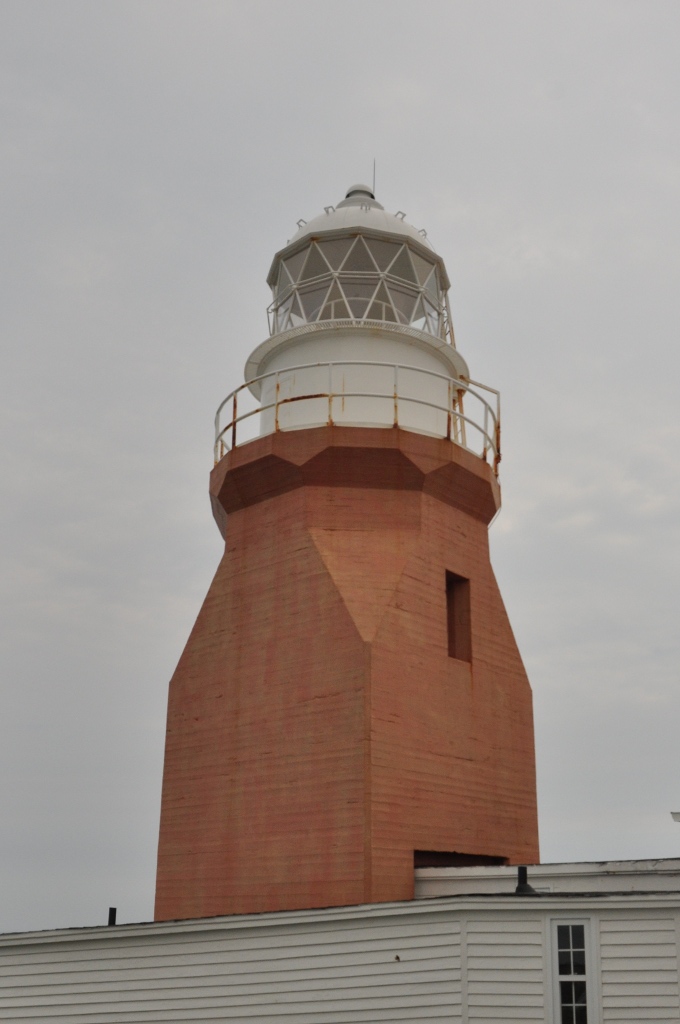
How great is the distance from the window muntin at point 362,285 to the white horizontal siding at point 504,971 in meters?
11.6

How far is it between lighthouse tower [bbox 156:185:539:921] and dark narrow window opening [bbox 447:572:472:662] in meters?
0.04

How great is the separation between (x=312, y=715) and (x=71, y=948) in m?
4.96

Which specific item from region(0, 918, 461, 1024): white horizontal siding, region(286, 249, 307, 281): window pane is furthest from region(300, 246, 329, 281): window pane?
region(0, 918, 461, 1024): white horizontal siding

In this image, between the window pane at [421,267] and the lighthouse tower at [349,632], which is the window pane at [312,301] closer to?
the lighthouse tower at [349,632]

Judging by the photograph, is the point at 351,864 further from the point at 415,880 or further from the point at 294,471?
the point at 294,471

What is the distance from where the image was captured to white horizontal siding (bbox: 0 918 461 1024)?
46.6 feet

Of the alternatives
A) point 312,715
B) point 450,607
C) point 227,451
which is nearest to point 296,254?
point 227,451

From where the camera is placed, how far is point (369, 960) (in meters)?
14.6

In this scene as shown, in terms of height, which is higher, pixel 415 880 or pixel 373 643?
pixel 373 643

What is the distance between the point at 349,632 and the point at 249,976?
5271 mm

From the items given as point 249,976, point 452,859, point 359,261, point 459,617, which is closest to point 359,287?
point 359,261

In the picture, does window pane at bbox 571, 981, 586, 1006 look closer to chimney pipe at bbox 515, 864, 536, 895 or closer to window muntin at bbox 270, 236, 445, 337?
chimney pipe at bbox 515, 864, 536, 895

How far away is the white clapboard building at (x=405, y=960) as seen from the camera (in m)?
13.2

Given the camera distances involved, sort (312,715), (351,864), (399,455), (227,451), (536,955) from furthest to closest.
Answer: (227,451) < (399,455) < (312,715) < (351,864) < (536,955)
